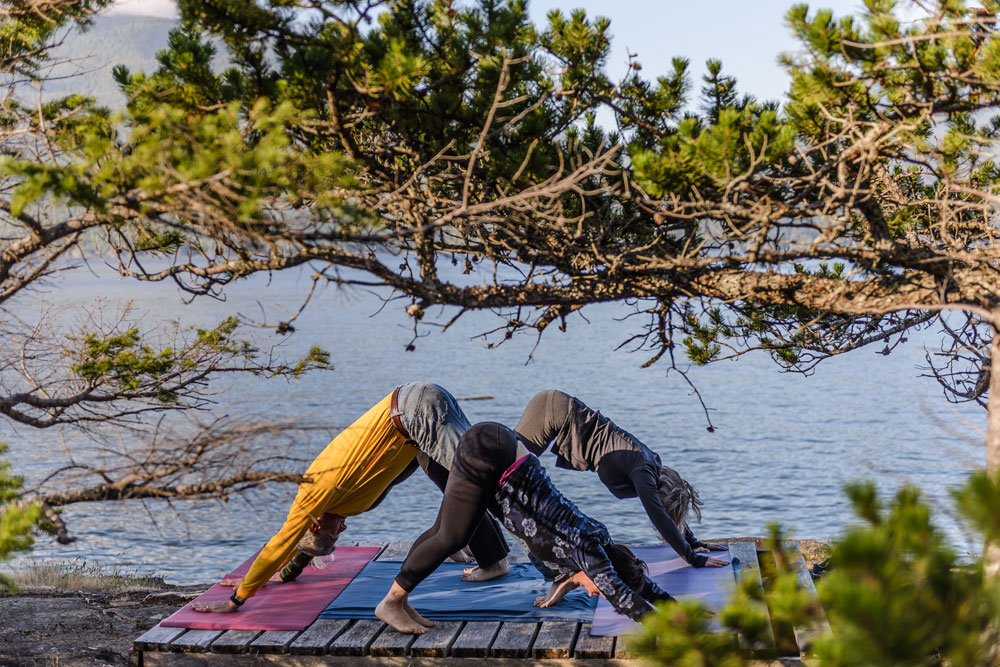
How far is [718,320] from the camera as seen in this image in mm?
6484

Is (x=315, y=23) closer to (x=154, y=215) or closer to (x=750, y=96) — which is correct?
(x=154, y=215)

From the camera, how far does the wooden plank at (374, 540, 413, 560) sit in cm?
667

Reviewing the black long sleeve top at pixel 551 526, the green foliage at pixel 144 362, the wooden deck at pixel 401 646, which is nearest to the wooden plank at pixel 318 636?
the wooden deck at pixel 401 646

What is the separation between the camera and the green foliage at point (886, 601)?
2164mm

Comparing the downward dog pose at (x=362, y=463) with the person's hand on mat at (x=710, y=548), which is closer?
the downward dog pose at (x=362, y=463)

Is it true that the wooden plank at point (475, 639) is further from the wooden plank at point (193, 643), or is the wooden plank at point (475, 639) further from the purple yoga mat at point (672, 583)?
the wooden plank at point (193, 643)

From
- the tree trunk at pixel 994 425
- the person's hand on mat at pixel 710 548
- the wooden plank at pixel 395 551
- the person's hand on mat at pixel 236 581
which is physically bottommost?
the wooden plank at pixel 395 551

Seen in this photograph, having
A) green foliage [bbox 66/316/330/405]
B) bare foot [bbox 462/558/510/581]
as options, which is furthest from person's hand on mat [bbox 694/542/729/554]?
green foliage [bbox 66/316/330/405]

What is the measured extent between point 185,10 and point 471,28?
1.33 metres

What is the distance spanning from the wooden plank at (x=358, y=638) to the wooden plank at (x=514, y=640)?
71 cm

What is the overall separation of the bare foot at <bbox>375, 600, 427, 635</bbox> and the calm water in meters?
0.97

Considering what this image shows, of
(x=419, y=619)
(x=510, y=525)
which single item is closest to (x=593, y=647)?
(x=510, y=525)

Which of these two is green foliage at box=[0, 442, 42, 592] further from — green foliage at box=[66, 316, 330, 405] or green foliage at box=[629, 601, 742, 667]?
green foliage at box=[629, 601, 742, 667]

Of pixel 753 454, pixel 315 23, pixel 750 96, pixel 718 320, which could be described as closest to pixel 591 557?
pixel 718 320
